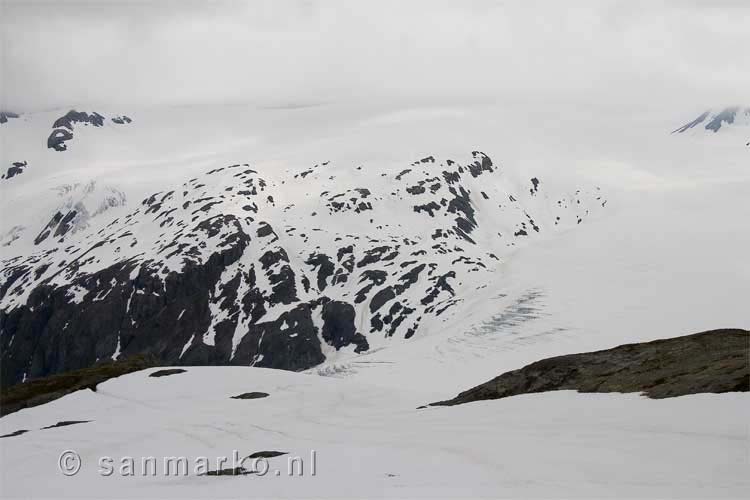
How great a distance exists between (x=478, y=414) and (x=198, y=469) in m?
9.34

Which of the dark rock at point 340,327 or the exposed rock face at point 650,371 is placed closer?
the exposed rock face at point 650,371

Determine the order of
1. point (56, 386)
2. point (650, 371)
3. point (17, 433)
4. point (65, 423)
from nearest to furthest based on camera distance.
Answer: point (650, 371), point (17, 433), point (65, 423), point (56, 386)

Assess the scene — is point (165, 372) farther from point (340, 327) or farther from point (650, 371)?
point (340, 327)

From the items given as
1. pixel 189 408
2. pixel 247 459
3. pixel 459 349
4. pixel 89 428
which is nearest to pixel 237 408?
pixel 189 408

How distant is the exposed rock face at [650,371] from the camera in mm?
22094

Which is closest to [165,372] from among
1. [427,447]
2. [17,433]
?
[17,433]

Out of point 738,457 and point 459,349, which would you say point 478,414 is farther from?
point 459,349

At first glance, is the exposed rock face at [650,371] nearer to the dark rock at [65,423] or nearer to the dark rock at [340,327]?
the dark rock at [65,423]

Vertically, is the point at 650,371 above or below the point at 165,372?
below

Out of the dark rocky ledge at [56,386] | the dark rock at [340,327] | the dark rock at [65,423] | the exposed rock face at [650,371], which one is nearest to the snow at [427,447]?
the dark rock at [65,423]

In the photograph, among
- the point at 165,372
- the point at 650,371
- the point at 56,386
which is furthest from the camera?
the point at 165,372

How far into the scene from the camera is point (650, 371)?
2622cm

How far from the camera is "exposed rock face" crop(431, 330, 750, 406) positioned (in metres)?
22.1

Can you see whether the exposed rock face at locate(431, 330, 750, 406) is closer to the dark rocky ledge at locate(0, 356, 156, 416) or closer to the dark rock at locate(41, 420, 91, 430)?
the dark rock at locate(41, 420, 91, 430)
